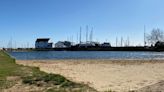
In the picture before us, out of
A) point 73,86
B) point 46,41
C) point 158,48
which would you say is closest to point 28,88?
point 73,86

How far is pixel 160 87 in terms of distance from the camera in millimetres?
12328

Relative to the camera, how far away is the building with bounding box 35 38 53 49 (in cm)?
17888

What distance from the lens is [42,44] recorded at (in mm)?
179750

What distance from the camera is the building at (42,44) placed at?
178875 mm

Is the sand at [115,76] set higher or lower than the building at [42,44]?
lower

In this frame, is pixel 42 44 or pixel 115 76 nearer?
pixel 115 76

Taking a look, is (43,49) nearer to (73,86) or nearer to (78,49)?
(78,49)

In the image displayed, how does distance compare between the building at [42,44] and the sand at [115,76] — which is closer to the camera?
the sand at [115,76]

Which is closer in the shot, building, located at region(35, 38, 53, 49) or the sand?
the sand

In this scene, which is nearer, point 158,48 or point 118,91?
point 118,91

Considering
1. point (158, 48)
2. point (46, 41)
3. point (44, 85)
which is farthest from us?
point (46, 41)

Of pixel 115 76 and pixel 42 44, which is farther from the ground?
pixel 42 44

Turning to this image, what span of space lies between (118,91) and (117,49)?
156 m

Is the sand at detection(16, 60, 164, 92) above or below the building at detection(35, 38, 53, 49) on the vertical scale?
below
